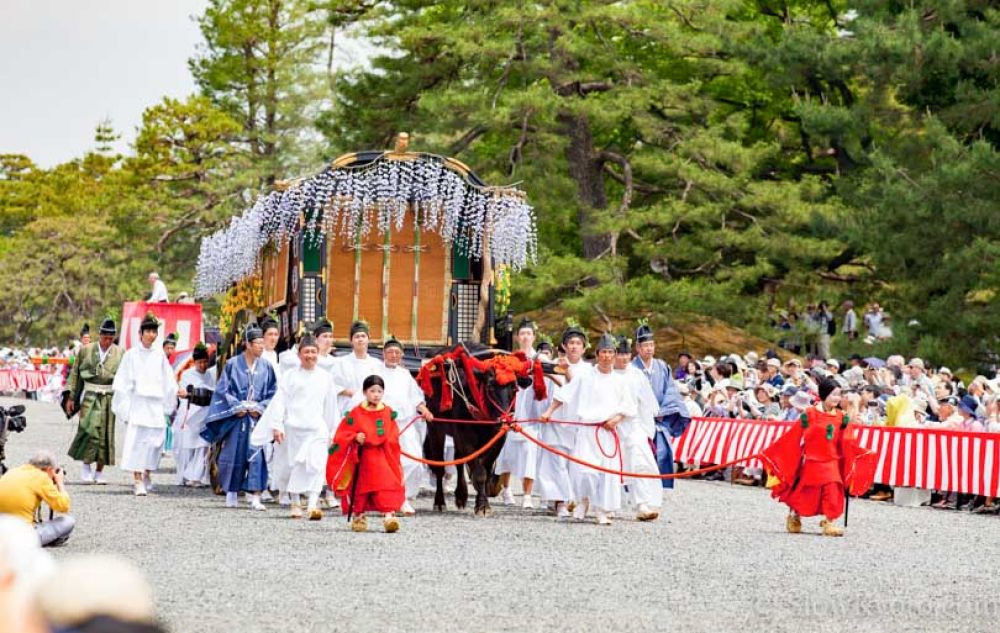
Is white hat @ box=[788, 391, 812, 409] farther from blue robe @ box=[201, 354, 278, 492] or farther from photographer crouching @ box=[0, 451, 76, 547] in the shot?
photographer crouching @ box=[0, 451, 76, 547]

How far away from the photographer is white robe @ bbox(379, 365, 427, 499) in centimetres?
1423

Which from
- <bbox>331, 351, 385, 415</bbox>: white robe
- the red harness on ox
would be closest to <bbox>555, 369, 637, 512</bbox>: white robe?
the red harness on ox

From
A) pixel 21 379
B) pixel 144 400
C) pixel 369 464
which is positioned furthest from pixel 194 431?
pixel 21 379

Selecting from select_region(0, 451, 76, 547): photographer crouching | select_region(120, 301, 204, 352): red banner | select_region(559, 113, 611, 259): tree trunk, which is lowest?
select_region(0, 451, 76, 547): photographer crouching

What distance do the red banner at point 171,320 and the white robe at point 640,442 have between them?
1153 centimetres

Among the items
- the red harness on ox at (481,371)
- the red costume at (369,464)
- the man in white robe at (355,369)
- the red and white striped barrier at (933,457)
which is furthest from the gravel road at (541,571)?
the red and white striped barrier at (933,457)

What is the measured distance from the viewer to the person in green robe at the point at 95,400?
16.0 metres

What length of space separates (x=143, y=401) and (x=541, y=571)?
731 centimetres

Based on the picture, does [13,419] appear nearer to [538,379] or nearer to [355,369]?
[355,369]

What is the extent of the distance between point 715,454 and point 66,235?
39.5 meters

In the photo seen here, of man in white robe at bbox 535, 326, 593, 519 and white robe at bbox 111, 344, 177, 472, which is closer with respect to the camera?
man in white robe at bbox 535, 326, 593, 519

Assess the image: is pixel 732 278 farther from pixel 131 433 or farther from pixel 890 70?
pixel 131 433

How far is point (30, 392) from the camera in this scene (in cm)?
4569

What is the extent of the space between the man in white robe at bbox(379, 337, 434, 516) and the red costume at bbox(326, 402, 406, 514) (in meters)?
1.60
